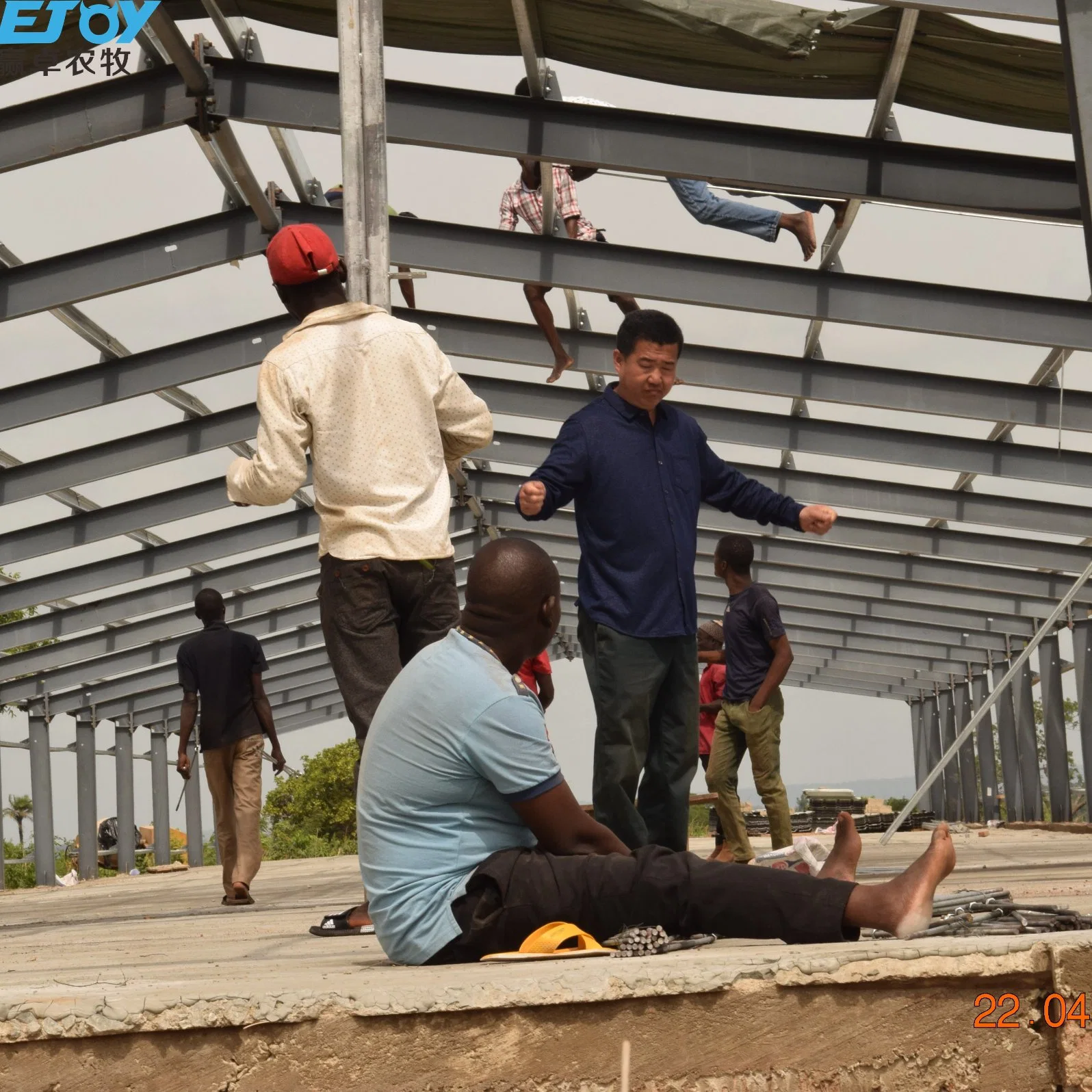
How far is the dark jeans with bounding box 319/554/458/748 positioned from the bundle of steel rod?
165 centimetres

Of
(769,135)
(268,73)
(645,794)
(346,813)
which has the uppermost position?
(268,73)

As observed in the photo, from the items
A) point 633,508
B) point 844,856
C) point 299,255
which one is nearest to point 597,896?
point 844,856

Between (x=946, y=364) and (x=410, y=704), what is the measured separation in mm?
9102

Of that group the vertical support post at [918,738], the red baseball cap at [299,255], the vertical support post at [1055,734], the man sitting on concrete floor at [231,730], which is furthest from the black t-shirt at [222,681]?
the vertical support post at [918,738]

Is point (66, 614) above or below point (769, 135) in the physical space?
below

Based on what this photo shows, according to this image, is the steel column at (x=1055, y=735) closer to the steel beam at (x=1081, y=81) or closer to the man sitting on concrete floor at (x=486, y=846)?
the steel beam at (x=1081, y=81)

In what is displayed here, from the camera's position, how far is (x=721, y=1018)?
238cm

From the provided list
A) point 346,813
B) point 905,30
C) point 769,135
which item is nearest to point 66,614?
point 346,813

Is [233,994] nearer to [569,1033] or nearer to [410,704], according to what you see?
[569,1033]

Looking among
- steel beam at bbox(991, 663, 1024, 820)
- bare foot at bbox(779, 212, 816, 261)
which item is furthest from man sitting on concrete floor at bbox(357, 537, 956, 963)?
steel beam at bbox(991, 663, 1024, 820)

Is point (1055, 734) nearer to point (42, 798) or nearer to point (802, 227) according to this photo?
point (802, 227)

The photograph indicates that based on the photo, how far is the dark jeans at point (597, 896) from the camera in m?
2.97

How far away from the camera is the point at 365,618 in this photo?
4.18 metres

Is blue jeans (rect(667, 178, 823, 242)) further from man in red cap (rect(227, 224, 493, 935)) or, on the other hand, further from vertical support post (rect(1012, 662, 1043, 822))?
vertical support post (rect(1012, 662, 1043, 822))
